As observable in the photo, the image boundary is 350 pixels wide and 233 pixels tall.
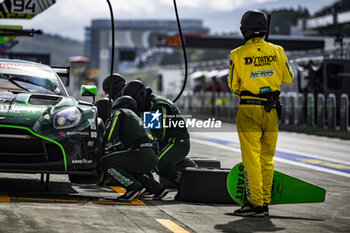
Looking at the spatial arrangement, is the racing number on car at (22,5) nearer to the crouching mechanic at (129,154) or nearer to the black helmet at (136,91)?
the black helmet at (136,91)

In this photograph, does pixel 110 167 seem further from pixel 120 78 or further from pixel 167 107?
pixel 120 78

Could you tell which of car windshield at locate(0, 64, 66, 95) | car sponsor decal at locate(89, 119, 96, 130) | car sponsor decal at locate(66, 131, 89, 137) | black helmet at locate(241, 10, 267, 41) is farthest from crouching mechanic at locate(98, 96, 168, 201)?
black helmet at locate(241, 10, 267, 41)

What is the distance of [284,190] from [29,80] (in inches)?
134

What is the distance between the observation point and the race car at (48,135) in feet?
26.2

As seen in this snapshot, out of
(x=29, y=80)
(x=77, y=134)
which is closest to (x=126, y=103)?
(x=77, y=134)

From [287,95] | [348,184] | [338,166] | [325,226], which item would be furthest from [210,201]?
[287,95]

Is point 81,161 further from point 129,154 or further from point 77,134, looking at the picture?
point 129,154

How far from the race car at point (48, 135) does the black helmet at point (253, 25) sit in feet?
6.18

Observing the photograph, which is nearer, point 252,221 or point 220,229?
point 220,229

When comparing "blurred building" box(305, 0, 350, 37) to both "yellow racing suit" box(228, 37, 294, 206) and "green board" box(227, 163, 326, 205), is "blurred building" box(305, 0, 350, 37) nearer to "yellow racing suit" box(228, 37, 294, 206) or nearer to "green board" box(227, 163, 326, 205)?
"green board" box(227, 163, 326, 205)

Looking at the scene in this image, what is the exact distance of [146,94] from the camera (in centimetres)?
921

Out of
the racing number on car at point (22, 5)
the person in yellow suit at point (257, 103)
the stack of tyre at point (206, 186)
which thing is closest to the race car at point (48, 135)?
the stack of tyre at point (206, 186)

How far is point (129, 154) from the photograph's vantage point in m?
8.48

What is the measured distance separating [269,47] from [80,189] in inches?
115
